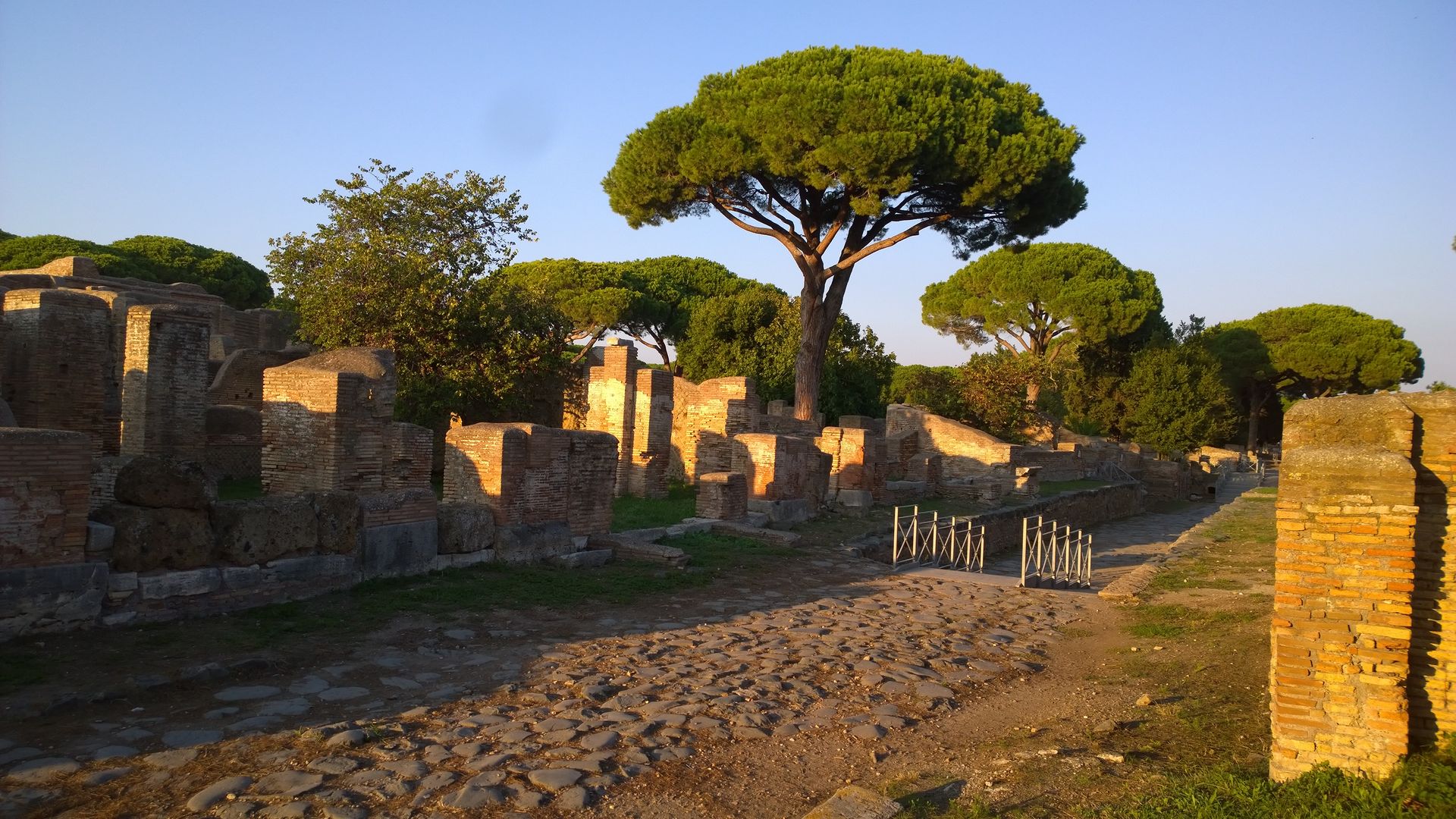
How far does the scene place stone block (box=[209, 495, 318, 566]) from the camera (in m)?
6.80

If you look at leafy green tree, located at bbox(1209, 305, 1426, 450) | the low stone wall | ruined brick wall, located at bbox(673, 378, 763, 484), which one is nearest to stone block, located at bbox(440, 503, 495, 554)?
ruined brick wall, located at bbox(673, 378, 763, 484)

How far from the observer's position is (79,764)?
418 centimetres

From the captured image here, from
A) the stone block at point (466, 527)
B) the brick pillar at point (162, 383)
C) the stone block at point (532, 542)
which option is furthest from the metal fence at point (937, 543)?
the brick pillar at point (162, 383)

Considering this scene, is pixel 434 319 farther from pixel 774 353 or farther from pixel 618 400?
pixel 774 353

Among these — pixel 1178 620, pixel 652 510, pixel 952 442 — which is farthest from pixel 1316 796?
pixel 952 442

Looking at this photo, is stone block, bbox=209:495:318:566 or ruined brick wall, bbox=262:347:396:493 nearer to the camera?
stone block, bbox=209:495:318:566

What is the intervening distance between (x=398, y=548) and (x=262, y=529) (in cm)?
131

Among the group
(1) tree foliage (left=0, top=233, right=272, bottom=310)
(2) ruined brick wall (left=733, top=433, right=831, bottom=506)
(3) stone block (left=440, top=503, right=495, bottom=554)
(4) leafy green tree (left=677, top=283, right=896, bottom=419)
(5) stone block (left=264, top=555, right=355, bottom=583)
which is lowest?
(5) stone block (left=264, top=555, right=355, bottom=583)

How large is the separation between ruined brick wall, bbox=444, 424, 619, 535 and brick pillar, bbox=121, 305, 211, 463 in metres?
4.31

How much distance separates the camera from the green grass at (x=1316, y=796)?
384cm

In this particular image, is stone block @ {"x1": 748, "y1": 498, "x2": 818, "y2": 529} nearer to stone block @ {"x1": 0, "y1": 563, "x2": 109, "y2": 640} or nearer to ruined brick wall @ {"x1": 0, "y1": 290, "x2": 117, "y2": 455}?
ruined brick wall @ {"x1": 0, "y1": 290, "x2": 117, "y2": 455}

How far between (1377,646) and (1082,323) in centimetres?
3429

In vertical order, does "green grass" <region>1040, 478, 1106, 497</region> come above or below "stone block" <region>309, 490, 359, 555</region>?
below

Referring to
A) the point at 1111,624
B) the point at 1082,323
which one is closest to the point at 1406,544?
the point at 1111,624
